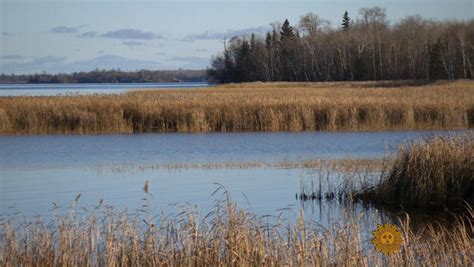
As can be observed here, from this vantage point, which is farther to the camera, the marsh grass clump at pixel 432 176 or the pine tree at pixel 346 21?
the pine tree at pixel 346 21

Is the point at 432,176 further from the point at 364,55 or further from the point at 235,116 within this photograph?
the point at 364,55

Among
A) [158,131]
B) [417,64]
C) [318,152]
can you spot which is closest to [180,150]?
[318,152]

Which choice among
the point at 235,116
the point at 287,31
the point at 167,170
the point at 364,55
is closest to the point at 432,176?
the point at 167,170

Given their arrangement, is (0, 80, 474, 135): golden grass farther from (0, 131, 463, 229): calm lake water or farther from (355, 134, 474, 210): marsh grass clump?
(355, 134, 474, 210): marsh grass clump

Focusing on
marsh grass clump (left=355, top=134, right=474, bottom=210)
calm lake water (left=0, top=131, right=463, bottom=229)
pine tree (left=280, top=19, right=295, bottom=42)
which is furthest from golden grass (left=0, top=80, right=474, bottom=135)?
pine tree (left=280, top=19, right=295, bottom=42)

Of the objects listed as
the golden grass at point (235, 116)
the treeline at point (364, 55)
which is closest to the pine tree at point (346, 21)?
the treeline at point (364, 55)

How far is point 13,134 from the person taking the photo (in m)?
25.3

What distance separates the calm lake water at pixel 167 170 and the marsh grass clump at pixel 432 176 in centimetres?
67

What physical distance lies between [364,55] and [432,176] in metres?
59.3

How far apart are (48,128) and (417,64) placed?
151 feet

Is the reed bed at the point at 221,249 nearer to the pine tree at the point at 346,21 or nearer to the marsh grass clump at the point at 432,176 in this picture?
the marsh grass clump at the point at 432,176

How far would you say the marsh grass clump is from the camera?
422 inches

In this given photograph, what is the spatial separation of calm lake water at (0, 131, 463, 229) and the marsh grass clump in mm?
671

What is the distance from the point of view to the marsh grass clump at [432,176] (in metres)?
10.7
